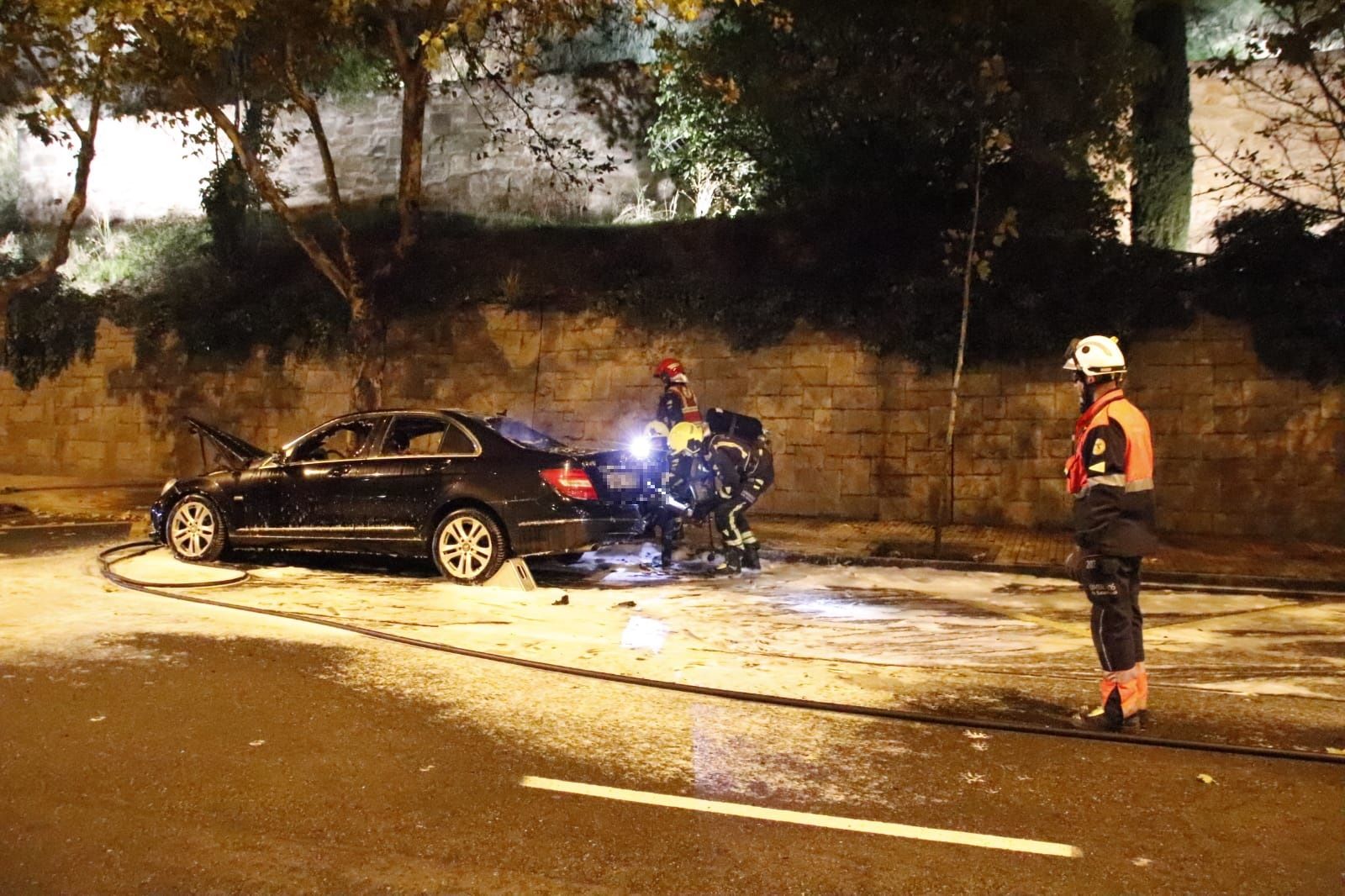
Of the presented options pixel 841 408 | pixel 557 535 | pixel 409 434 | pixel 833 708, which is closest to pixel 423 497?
pixel 409 434

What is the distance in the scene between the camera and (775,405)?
13.2 meters

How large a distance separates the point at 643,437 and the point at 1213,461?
663 centimetres

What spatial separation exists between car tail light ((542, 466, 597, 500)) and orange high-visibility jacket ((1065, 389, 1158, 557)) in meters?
4.37

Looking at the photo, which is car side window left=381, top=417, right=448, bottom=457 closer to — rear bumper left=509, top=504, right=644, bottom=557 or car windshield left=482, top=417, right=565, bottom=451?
car windshield left=482, top=417, right=565, bottom=451

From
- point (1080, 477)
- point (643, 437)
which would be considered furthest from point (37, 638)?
point (1080, 477)

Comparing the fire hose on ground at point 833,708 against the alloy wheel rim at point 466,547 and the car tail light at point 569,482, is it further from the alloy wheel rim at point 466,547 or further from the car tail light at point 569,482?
the car tail light at point 569,482

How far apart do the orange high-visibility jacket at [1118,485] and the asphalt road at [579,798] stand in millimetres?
987

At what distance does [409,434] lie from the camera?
9141mm

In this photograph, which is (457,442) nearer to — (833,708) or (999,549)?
(833,708)

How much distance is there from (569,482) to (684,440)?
56.3 inches

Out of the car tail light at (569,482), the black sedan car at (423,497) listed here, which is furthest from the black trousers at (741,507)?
the car tail light at (569,482)

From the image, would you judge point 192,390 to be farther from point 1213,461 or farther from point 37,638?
point 1213,461

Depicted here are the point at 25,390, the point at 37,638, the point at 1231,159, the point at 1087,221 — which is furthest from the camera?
the point at 25,390

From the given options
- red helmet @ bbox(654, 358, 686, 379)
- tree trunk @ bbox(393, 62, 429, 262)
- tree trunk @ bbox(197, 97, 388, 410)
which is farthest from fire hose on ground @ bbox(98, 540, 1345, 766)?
tree trunk @ bbox(393, 62, 429, 262)
